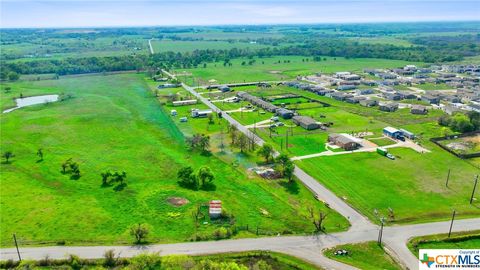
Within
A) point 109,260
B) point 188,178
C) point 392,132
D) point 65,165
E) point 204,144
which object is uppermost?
point 392,132

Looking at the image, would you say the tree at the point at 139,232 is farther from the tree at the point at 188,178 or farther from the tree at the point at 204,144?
the tree at the point at 204,144

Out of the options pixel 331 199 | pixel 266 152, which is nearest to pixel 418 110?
pixel 266 152

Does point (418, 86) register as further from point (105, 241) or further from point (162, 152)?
point (105, 241)

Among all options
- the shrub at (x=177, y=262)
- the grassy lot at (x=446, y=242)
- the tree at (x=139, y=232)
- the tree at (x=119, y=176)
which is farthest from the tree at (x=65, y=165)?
the grassy lot at (x=446, y=242)

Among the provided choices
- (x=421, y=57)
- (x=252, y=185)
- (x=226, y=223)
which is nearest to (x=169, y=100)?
(x=252, y=185)

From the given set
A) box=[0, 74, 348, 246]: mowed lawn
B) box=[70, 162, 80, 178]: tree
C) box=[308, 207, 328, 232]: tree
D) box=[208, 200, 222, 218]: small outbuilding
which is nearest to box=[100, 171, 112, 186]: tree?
box=[0, 74, 348, 246]: mowed lawn

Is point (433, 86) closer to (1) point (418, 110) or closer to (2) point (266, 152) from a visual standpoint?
Result: (1) point (418, 110)

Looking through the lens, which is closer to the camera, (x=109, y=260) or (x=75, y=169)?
(x=109, y=260)
